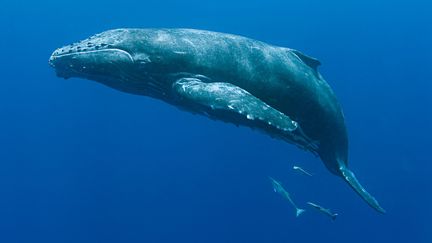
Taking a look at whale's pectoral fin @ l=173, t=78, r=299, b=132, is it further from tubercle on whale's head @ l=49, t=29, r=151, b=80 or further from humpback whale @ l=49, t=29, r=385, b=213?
tubercle on whale's head @ l=49, t=29, r=151, b=80

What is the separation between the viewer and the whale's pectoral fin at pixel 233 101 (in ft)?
24.3

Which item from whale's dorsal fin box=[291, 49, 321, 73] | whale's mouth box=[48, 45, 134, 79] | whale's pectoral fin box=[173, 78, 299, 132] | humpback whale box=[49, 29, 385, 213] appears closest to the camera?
whale's pectoral fin box=[173, 78, 299, 132]

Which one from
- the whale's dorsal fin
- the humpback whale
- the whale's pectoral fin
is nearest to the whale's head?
the humpback whale

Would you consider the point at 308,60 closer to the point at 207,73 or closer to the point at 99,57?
the point at 207,73

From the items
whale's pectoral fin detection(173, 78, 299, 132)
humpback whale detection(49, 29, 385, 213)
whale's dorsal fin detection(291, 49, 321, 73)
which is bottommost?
whale's pectoral fin detection(173, 78, 299, 132)

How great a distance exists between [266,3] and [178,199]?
28.2 metres

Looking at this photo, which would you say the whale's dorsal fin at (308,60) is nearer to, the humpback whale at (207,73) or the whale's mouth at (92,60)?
the humpback whale at (207,73)

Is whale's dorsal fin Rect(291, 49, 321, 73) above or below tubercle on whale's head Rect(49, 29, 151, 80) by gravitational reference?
above

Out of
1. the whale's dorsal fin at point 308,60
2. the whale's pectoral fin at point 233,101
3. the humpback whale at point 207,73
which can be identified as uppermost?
the whale's dorsal fin at point 308,60

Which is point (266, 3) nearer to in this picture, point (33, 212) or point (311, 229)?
point (311, 229)

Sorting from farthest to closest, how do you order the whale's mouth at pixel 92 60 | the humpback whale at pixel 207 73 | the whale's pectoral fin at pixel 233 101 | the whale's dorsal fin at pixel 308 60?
the whale's dorsal fin at pixel 308 60 < the whale's mouth at pixel 92 60 < the humpback whale at pixel 207 73 < the whale's pectoral fin at pixel 233 101

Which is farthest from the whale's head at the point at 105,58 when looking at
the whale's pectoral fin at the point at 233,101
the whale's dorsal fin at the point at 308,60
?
the whale's dorsal fin at the point at 308,60

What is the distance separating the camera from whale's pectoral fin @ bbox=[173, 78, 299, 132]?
24.3 feet

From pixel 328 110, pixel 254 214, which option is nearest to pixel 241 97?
pixel 328 110
